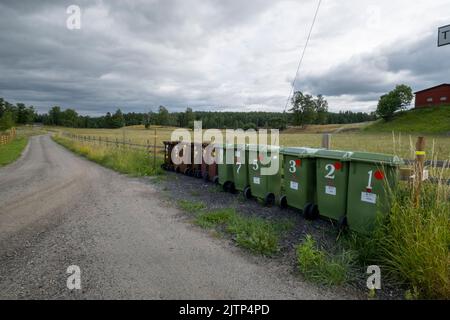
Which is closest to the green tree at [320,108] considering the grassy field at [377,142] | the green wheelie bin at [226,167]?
the grassy field at [377,142]

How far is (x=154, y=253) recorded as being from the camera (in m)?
3.81

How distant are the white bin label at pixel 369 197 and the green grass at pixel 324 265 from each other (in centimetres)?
86

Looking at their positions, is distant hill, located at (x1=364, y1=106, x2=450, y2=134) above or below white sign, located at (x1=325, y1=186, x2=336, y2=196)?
above

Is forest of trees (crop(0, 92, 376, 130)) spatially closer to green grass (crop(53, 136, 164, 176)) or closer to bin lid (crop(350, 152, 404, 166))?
green grass (crop(53, 136, 164, 176))

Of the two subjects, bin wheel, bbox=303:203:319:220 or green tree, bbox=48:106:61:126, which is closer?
bin wheel, bbox=303:203:319:220

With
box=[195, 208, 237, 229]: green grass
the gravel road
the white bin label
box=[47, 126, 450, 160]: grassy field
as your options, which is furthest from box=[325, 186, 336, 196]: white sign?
the gravel road

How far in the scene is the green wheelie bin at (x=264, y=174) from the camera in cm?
607

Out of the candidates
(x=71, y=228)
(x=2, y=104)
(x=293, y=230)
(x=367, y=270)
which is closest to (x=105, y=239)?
(x=71, y=228)

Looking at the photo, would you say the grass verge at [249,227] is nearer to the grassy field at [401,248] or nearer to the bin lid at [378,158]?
the grassy field at [401,248]

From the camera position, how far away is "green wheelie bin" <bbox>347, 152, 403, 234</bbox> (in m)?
3.84

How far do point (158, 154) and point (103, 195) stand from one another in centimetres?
778

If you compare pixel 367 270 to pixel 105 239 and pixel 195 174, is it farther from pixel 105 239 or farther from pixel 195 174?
pixel 195 174

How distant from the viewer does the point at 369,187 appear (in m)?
4.06

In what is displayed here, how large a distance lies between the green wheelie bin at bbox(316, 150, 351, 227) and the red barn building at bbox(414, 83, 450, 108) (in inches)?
2838
